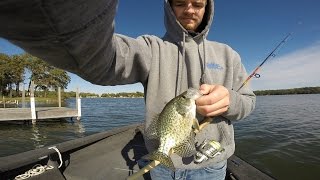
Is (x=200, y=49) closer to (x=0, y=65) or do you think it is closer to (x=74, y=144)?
(x=74, y=144)

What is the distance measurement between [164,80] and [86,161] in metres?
3.69

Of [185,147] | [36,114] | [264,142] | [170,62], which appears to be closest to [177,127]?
[185,147]

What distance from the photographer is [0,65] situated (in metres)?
58.6

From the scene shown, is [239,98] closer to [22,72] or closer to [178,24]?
[178,24]

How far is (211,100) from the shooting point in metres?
1.78

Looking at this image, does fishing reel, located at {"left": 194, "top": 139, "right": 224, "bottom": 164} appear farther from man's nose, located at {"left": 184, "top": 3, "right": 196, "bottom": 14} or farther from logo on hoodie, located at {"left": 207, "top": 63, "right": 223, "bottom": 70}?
man's nose, located at {"left": 184, "top": 3, "right": 196, "bottom": 14}

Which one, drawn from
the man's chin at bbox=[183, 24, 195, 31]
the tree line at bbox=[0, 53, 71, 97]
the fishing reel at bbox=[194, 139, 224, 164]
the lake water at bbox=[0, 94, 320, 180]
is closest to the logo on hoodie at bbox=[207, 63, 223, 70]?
the man's chin at bbox=[183, 24, 195, 31]

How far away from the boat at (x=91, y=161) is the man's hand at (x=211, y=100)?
8.59ft

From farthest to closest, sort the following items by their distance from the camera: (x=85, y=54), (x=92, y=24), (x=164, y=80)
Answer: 1. (x=164, y=80)
2. (x=85, y=54)
3. (x=92, y=24)

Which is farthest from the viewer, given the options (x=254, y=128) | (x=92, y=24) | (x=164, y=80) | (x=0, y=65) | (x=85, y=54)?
(x=0, y=65)

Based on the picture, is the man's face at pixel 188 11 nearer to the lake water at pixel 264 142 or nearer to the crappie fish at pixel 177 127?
the crappie fish at pixel 177 127

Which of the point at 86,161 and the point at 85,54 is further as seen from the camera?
the point at 86,161

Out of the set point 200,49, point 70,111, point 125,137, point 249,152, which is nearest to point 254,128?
point 249,152

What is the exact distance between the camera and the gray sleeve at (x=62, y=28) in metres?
0.60
